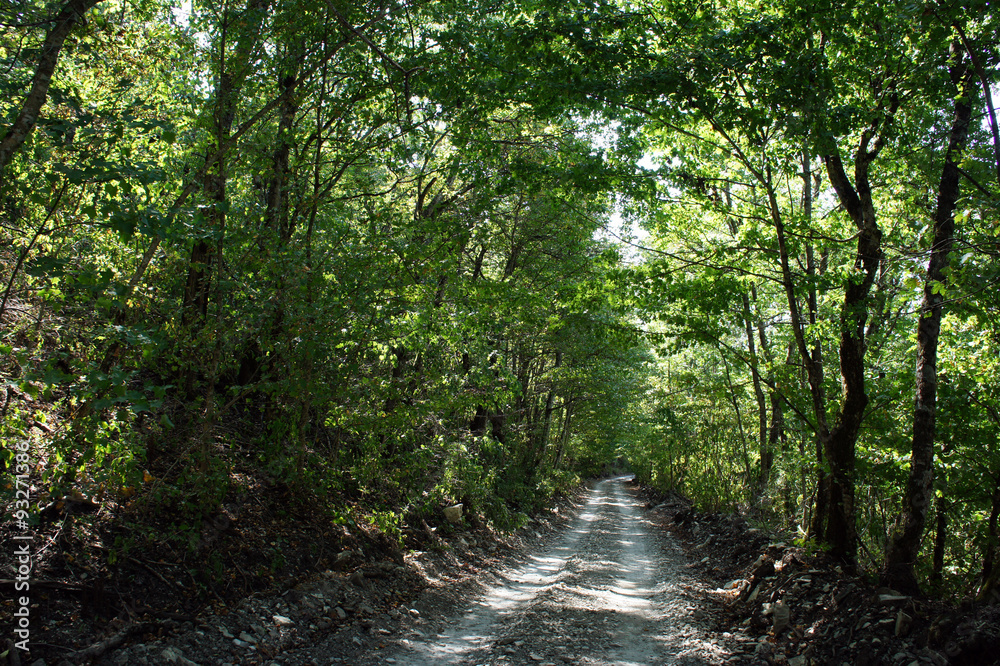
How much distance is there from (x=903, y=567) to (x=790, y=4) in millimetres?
5911

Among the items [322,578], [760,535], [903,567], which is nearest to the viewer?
[903,567]

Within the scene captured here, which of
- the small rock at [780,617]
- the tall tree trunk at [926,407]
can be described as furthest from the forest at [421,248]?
the small rock at [780,617]

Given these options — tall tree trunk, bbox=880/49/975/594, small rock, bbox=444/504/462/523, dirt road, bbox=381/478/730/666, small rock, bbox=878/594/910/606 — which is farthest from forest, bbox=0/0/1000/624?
dirt road, bbox=381/478/730/666

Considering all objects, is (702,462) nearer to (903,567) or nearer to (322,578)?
(903,567)

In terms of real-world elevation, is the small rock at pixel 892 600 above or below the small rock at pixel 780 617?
above

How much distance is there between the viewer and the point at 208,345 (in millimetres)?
5152

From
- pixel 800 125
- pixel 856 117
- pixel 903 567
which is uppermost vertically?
pixel 856 117

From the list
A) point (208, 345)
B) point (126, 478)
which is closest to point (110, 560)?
point (126, 478)

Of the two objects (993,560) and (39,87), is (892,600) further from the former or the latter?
(39,87)

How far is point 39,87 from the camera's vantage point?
335cm

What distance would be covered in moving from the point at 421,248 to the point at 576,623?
4865 mm

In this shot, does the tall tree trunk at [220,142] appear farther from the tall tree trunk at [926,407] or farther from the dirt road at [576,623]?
the tall tree trunk at [926,407]

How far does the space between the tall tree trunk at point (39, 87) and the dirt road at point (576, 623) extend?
16.4 feet

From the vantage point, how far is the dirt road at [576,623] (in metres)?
5.29
